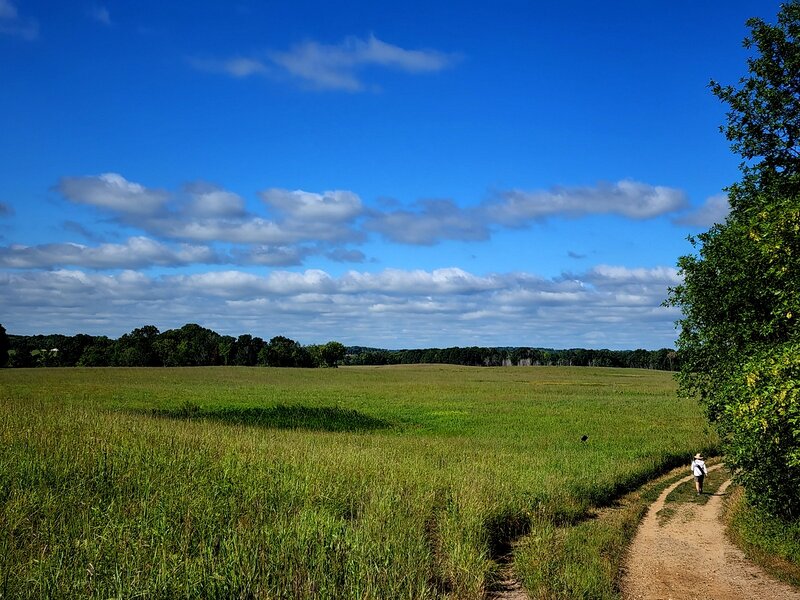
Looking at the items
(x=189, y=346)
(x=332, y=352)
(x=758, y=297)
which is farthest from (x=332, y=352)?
(x=758, y=297)

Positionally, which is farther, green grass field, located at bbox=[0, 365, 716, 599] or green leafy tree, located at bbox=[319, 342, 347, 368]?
green leafy tree, located at bbox=[319, 342, 347, 368]

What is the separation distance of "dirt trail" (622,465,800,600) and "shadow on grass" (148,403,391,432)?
22.9m

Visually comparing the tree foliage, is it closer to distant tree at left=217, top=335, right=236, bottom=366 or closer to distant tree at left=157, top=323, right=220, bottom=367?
distant tree at left=157, top=323, right=220, bottom=367

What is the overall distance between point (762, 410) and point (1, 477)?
47.7ft

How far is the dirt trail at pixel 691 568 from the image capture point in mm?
11156

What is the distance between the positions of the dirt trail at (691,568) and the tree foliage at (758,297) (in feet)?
6.73

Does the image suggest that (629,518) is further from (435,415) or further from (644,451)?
(435,415)

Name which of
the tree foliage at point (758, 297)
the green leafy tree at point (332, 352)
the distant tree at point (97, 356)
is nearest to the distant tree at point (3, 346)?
the distant tree at point (97, 356)

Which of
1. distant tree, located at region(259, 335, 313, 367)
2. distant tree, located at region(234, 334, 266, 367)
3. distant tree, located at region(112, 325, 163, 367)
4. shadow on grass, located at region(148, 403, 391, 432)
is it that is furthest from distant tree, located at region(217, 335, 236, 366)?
shadow on grass, located at region(148, 403, 391, 432)

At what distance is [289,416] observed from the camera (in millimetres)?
42344

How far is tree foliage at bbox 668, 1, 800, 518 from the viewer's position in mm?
11258

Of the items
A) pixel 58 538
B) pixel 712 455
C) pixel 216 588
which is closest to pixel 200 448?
pixel 58 538

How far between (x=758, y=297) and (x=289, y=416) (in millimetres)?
33720

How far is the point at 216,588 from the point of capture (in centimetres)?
800
